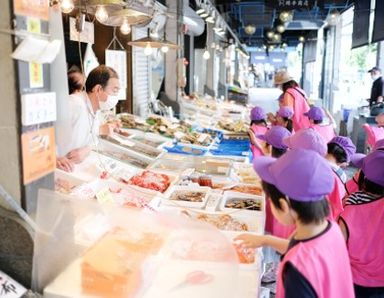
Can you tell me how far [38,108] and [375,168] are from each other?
215 cm

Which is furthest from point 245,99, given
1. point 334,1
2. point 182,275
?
point 182,275

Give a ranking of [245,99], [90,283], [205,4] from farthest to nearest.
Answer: [245,99] < [205,4] < [90,283]

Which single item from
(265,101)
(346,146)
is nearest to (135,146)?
(346,146)

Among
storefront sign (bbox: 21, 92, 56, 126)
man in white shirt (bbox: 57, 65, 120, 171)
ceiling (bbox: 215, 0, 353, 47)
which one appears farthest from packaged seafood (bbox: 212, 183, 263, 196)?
ceiling (bbox: 215, 0, 353, 47)

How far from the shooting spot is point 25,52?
6.28ft

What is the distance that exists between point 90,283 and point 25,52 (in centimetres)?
111

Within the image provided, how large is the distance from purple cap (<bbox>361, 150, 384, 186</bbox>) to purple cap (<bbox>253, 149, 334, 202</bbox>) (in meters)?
1.28

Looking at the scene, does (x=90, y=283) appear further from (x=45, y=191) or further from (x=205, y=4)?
(x=205, y=4)

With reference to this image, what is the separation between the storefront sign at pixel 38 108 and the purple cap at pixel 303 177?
114 cm

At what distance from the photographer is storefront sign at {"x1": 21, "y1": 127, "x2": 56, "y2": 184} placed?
204cm

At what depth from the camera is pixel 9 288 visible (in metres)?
2.00

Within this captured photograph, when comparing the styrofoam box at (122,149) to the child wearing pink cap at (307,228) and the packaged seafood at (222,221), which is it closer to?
the packaged seafood at (222,221)

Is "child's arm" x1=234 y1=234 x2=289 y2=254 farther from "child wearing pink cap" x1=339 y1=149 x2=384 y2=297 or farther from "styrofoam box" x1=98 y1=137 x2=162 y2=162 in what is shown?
"styrofoam box" x1=98 y1=137 x2=162 y2=162

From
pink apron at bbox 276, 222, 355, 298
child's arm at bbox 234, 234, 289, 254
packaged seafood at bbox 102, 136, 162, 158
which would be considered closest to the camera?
pink apron at bbox 276, 222, 355, 298
